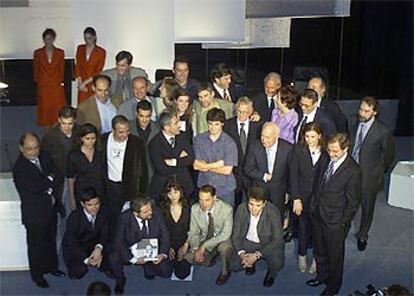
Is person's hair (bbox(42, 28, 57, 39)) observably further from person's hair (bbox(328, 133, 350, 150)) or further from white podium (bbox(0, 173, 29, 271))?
person's hair (bbox(328, 133, 350, 150))

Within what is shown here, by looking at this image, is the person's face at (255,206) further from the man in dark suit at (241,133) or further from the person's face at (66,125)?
the person's face at (66,125)

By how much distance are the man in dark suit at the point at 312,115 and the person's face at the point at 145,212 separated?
128 centimetres

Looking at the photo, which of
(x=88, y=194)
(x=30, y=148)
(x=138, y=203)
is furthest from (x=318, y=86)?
(x=30, y=148)

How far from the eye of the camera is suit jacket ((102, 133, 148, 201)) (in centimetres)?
574

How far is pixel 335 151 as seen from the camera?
5.21 meters

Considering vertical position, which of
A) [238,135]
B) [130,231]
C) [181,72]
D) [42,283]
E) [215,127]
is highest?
[181,72]

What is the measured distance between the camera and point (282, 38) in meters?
9.89

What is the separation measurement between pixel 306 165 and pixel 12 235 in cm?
230

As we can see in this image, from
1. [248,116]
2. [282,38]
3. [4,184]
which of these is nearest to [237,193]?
[248,116]

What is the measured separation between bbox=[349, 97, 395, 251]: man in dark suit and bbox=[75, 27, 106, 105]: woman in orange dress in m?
3.11

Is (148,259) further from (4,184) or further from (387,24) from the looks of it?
(387,24)

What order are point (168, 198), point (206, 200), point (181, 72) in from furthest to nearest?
point (181, 72) → point (168, 198) → point (206, 200)

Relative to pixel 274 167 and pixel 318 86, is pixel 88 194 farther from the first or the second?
pixel 318 86

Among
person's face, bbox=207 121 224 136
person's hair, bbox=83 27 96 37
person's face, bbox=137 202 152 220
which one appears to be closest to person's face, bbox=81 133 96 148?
person's face, bbox=137 202 152 220
